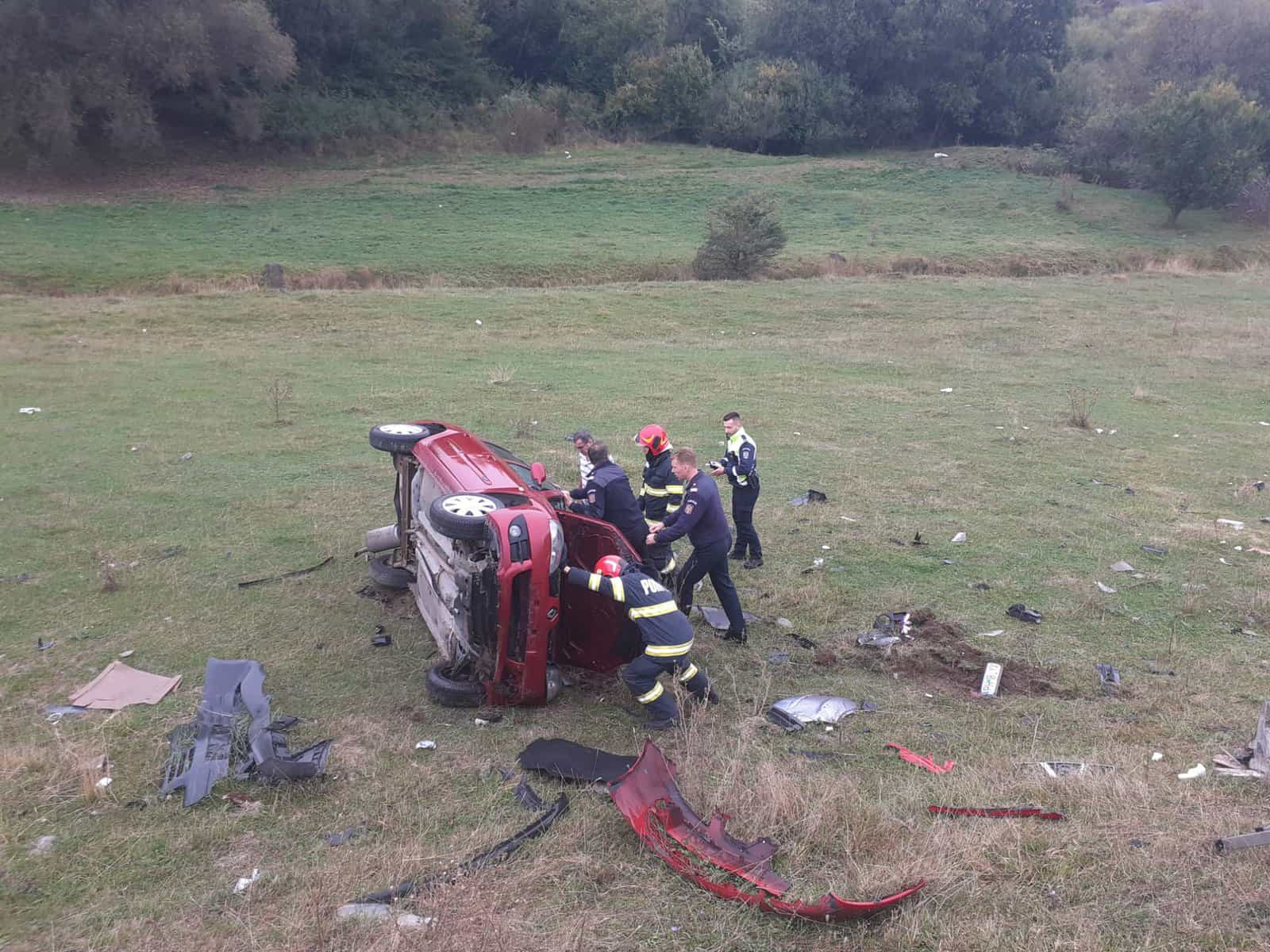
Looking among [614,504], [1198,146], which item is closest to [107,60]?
[614,504]

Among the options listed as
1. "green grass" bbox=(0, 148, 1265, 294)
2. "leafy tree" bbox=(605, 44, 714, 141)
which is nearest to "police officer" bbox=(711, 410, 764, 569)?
"green grass" bbox=(0, 148, 1265, 294)

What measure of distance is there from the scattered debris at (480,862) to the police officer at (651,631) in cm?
115

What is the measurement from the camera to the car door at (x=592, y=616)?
21.6 ft

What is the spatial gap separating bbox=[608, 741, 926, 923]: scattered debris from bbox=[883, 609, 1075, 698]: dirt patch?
8.86ft

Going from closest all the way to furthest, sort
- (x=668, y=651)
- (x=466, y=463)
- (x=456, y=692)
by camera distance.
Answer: (x=668, y=651) → (x=456, y=692) → (x=466, y=463)

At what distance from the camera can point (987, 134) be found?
5641 cm

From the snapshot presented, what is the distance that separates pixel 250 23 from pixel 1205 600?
124 feet

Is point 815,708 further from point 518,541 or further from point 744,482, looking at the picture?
point 744,482

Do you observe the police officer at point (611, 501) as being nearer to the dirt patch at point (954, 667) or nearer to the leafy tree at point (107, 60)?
the dirt patch at point (954, 667)

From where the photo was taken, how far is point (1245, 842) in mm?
4246

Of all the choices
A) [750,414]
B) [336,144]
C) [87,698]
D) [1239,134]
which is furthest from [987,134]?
[87,698]

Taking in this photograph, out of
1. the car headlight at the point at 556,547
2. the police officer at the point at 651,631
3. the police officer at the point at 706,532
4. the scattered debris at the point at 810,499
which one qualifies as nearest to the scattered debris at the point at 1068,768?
the police officer at the point at 651,631

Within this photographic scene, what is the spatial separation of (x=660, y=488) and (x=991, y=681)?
318 cm

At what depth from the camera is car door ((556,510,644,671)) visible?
6.57m
